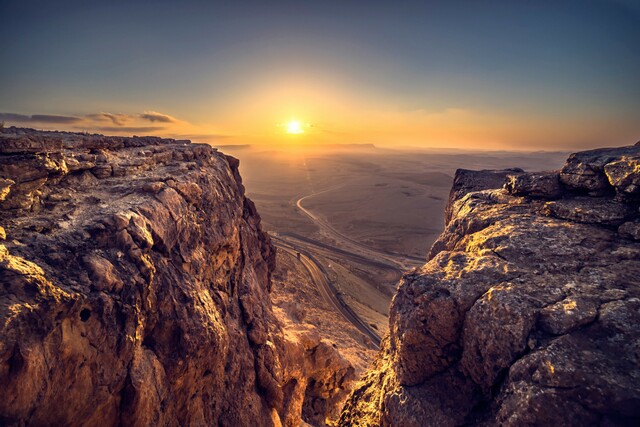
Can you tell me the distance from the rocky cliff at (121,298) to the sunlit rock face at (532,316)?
6059mm

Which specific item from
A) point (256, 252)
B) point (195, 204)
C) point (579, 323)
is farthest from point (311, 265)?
point (579, 323)

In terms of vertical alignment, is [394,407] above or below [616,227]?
below

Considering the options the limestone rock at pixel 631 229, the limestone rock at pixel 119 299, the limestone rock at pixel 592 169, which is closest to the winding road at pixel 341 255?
the limestone rock at pixel 119 299

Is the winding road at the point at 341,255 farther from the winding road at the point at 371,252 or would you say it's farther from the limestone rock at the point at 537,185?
the limestone rock at the point at 537,185

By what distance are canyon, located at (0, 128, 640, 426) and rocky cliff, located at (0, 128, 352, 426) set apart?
48 millimetres

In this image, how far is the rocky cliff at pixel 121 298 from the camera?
6698 mm

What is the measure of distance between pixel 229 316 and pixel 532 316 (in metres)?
12.4

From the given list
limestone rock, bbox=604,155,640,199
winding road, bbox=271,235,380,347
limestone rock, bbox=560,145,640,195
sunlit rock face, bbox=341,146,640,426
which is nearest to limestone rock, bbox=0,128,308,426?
sunlit rock face, bbox=341,146,640,426

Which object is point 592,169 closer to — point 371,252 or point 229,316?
point 229,316

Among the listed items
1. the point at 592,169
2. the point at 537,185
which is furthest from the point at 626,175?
the point at 537,185

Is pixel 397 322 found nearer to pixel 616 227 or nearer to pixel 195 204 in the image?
pixel 616 227

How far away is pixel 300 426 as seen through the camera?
61.4 ft

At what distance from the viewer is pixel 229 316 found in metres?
14.5

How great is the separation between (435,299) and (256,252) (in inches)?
653
